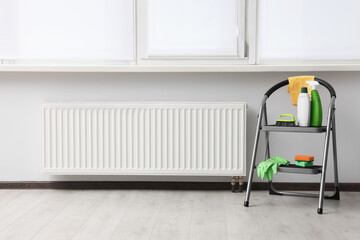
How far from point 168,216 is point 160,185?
67 cm

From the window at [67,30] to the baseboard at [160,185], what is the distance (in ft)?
2.65

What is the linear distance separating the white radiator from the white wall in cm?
14

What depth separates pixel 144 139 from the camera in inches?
119

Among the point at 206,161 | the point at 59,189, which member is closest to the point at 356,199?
the point at 206,161

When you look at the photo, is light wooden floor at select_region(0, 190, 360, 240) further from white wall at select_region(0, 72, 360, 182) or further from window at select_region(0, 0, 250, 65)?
window at select_region(0, 0, 250, 65)

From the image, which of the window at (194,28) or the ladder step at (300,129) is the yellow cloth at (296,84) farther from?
the window at (194,28)

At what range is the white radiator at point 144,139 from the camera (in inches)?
117

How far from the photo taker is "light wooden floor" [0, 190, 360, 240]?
216 cm

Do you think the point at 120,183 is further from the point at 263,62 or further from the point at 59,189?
the point at 263,62

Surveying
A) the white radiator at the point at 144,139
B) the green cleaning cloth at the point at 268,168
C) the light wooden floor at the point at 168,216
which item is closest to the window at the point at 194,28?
the white radiator at the point at 144,139

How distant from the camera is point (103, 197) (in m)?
2.91

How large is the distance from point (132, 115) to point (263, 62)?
0.89 meters

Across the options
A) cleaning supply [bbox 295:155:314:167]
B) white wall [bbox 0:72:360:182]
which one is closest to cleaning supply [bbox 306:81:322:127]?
cleaning supply [bbox 295:155:314:167]

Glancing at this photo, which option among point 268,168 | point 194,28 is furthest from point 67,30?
point 268,168
